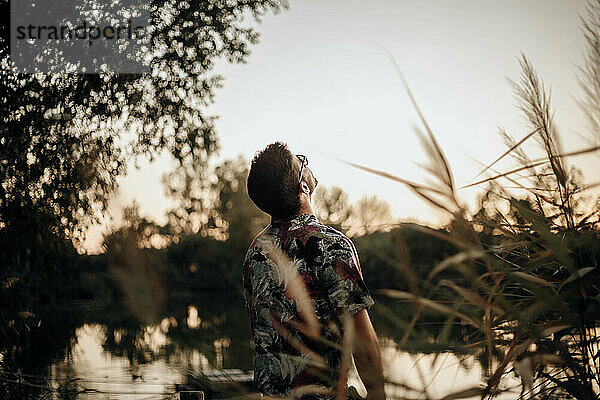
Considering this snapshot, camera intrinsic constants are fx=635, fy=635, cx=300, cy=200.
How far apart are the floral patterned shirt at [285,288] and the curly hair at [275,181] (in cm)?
6

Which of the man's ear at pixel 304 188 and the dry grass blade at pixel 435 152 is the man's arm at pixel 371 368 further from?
the man's ear at pixel 304 188

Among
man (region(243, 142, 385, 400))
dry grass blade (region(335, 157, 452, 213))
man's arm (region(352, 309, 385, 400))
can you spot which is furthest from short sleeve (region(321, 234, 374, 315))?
dry grass blade (region(335, 157, 452, 213))

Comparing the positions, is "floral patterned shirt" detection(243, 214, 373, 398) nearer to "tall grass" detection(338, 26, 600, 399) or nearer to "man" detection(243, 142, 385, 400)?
"man" detection(243, 142, 385, 400)

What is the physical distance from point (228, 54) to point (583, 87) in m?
8.20

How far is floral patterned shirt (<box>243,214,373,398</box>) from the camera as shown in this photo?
5.46 feet

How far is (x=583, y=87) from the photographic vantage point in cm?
79

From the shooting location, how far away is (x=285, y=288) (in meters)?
1.59

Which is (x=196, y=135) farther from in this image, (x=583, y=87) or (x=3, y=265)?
(x=583, y=87)

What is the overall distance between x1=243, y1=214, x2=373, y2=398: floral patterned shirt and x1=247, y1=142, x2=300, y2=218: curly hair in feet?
0.20

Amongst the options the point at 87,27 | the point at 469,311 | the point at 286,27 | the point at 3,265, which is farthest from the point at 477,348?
the point at 286,27

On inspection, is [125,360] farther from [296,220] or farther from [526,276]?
[526,276]

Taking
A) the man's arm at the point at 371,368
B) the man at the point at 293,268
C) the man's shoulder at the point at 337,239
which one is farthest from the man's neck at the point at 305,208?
the man's arm at the point at 371,368

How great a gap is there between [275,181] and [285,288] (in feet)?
1.04

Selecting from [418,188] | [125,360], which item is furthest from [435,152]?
[125,360]
